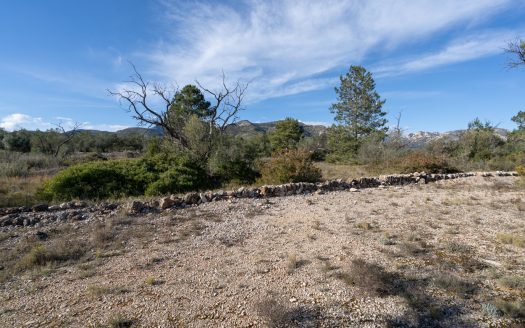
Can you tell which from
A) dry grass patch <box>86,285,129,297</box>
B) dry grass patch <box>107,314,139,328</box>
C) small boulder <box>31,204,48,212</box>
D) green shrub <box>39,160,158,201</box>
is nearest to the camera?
dry grass patch <box>107,314,139,328</box>

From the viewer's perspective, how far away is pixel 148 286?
13.3ft

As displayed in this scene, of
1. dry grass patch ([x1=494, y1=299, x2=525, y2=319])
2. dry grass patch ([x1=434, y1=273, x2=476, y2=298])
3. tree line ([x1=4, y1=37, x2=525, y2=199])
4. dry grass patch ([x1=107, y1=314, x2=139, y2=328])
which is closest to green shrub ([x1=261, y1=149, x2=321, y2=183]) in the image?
tree line ([x1=4, y1=37, x2=525, y2=199])

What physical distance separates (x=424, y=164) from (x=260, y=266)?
12.8m

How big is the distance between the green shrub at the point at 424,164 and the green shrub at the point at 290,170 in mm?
5319

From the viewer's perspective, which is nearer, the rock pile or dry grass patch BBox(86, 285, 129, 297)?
dry grass patch BBox(86, 285, 129, 297)

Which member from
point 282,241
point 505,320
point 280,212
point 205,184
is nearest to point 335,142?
point 205,184

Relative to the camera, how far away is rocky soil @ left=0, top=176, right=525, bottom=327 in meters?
3.44

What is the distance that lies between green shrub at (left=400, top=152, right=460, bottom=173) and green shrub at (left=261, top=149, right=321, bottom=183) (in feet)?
17.4

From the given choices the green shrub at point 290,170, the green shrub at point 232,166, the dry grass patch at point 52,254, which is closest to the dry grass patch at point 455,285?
the dry grass patch at point 52,254

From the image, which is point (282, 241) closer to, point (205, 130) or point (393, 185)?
point (393, 185)

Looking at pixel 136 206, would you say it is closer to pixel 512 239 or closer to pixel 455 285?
pixel 455 285

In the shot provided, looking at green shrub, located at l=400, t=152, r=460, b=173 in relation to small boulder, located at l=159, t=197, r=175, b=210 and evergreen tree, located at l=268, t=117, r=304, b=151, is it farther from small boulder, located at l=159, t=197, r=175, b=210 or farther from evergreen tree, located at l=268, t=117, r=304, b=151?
evergreen tree, located at l=268, t=117, r=304, b=151

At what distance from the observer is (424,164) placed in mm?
14797

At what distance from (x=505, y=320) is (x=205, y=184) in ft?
32.2
